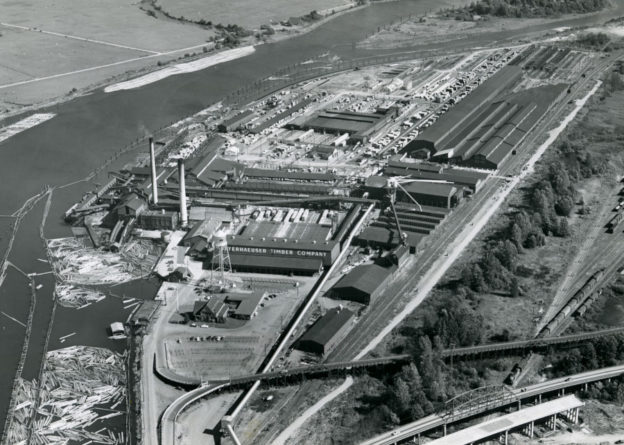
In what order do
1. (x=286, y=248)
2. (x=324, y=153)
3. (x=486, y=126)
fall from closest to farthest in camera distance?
(x=286, y=248) < (x=324, y=153) < (x=486, y=126)

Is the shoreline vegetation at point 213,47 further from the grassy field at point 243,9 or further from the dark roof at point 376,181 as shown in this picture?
the dark roof at point 376,181

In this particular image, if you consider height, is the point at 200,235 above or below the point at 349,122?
below

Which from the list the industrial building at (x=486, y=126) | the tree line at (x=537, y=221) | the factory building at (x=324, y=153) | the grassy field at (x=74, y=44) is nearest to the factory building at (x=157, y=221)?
the factory building at (x=324, y=153)

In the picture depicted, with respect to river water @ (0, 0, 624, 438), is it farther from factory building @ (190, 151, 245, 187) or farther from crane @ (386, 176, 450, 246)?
crane @ (386, 176, 450, 246)

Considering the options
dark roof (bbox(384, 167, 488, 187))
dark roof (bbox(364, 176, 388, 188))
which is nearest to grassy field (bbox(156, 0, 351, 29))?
dark roof (bbox(384, 167, 488, 187))

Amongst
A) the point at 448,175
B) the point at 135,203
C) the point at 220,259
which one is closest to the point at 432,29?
the point at 448,175

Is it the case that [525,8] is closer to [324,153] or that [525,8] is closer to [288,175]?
[324,153]

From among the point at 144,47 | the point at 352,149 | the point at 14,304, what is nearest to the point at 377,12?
the point at 144,47
